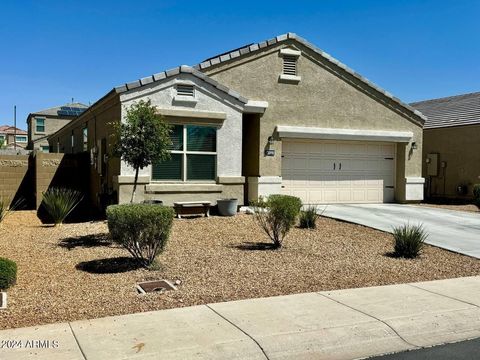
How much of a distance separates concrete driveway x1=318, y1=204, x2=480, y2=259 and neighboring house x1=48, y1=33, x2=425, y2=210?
1.39m

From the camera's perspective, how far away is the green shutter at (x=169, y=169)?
13875mm

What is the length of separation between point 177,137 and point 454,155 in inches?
596

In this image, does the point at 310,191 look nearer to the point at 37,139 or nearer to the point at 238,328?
the point at 238,328

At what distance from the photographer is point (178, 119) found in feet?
45.9

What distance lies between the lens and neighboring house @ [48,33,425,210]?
46.0ft

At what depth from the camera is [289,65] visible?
1670 cm

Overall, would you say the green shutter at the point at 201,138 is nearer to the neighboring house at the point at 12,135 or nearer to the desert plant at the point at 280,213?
the desert plant at the point at 280,213

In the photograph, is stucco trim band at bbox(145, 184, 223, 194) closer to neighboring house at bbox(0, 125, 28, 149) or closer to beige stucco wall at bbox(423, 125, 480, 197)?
beige stucco wall at bbox(423, 125, 480, 197)

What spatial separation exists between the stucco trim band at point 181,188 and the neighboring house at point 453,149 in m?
13.6

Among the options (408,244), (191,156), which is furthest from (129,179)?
(408,244)

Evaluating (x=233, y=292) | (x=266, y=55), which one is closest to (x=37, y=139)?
(x=266, y=55)

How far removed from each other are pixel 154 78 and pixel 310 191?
6957 millimetres

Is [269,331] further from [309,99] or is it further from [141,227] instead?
[309,99]

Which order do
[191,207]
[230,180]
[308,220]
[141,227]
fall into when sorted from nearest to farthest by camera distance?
[141,227], [308,220], [191,207], [230,180]
